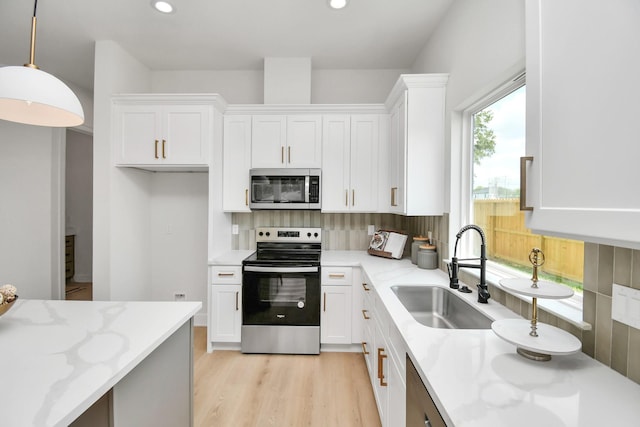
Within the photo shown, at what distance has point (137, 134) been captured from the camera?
106 inches

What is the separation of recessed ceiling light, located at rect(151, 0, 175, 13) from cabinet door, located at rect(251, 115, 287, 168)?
1028 mm

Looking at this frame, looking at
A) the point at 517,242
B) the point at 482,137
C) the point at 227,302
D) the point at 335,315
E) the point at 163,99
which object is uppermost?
the point at 163,99

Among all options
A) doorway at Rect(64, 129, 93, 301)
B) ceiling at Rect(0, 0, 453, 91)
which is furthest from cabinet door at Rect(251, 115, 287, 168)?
doorway at Rect(64, 129, 93, 301)

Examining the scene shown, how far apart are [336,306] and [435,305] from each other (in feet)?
3.31

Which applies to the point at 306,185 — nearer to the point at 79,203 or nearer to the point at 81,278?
the point at 79,203

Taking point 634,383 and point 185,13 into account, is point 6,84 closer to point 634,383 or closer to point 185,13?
point 185,13

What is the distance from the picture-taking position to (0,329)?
1127 millimetres

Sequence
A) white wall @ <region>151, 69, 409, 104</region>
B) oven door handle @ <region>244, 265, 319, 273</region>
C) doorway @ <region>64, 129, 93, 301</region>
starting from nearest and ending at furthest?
oven door handle @ <region>244, 265, 319, 273</region> < white wall @ <region>151, 69, 409, 104</region> < doorway @ <region>64, 129, 93, 301</region>

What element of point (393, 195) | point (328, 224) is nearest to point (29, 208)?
point (328, 224)

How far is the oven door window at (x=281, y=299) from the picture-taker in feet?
8.49

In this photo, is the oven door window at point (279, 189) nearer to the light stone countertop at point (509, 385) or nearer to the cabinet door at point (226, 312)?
the cabinet door at point (226, 312)

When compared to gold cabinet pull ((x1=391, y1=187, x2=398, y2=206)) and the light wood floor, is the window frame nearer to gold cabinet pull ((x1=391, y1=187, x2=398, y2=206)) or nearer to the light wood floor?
gold cabinet pull ((x1=391, y1=187, x2=398, y2=206))

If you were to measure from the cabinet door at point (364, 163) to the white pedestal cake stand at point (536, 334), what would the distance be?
1831 millimetres

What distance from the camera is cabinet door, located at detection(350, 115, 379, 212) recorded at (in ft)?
9.37
